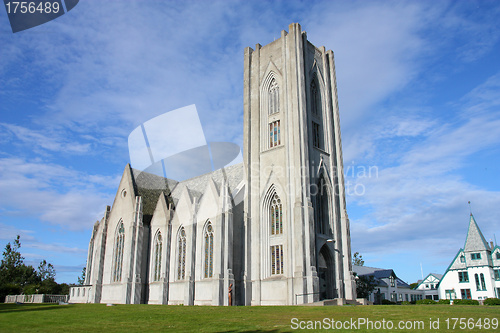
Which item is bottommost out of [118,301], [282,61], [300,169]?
[118,301]

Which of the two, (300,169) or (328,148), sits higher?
(328,148)

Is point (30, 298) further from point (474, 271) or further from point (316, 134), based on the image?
point (474, 271)

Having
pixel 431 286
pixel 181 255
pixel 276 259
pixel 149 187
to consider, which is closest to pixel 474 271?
pixel 431 286

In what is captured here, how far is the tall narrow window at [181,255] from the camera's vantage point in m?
39.1

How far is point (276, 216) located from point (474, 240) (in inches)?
1571

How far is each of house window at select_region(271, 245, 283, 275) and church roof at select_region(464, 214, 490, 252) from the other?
130ft

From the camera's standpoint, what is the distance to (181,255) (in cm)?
3962

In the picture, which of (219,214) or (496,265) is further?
(496,265)

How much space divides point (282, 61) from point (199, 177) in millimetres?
19487

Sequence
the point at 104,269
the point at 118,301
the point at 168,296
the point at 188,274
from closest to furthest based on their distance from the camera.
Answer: the point at 188,274 < the point at 168,296 < the point at 118,301 < the point at 104,269

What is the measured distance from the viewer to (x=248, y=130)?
3741 cm

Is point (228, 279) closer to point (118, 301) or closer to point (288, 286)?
point (288, 286)

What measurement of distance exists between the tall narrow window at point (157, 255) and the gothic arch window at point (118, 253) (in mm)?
5048

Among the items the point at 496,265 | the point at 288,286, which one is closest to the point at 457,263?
the point at 496,265
